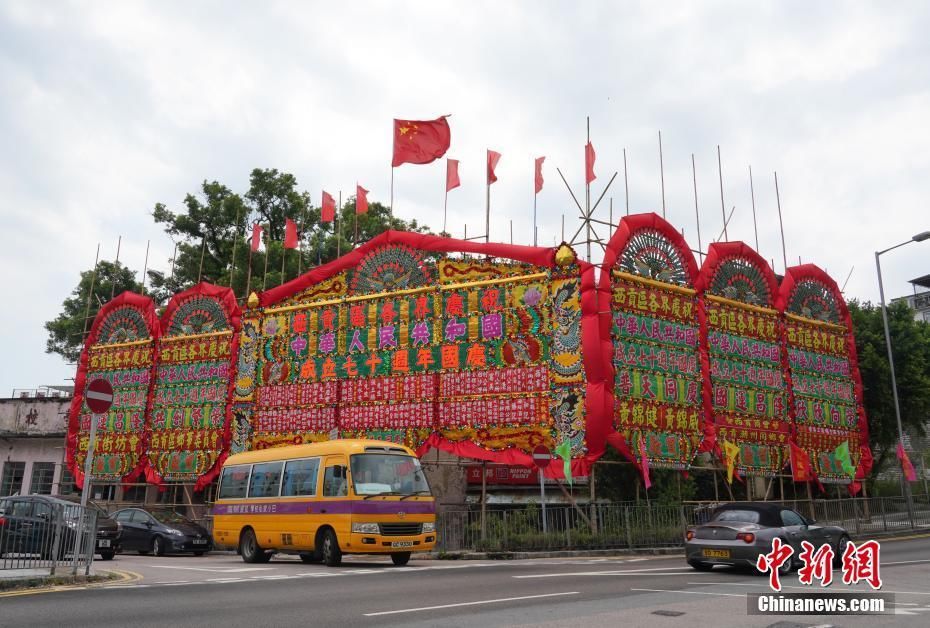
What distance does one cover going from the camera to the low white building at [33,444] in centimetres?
3581

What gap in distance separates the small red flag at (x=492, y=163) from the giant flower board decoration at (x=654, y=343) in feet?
17.4

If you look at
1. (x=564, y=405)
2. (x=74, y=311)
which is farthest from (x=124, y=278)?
(x=564, y=405)

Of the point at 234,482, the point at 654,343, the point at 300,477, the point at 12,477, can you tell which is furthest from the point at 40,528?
the point at 12,477

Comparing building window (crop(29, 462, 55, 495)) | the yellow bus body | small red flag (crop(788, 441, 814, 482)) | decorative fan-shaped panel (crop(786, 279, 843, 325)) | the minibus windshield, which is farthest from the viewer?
building window (crop(29, 462, 55, 495))

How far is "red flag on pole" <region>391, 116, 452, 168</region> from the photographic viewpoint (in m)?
27.4

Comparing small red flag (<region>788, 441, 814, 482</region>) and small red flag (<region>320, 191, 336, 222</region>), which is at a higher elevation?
small red flag (<region>320, 191, 336, 222</region>)

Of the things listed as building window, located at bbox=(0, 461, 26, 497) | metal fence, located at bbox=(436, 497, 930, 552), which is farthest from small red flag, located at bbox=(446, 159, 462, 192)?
building window, located at bbox=(0, 461, 26, 497)

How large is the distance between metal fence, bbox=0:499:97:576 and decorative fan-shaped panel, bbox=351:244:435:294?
14.3 metres

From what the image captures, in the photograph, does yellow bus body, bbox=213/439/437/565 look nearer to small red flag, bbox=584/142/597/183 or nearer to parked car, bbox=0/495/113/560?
parked car, bbox=0/495/113/560

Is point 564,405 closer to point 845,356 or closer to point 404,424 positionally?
point 404,424

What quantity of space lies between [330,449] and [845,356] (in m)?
21.9

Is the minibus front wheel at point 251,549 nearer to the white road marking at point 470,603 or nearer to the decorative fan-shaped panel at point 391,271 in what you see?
the white road marking at point 470,603

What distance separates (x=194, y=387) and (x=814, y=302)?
24.0 meters

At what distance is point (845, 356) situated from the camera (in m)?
30.3
